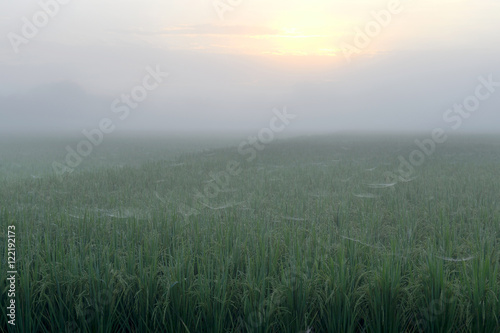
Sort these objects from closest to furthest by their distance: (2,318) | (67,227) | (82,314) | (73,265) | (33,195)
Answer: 1. (82,314)
2. (2,318)
3. (73,265)
4. (67,227)
5. (33,195)

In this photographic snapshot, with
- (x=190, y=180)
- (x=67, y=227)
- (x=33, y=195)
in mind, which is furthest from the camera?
(x=190, y=180)

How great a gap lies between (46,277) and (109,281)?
2.13 ft

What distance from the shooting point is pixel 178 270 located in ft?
11.0

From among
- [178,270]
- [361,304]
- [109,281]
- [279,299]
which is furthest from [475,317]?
[109,281]

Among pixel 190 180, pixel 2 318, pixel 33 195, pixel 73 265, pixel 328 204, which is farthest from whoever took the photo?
pixel 190 180

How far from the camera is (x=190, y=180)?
1123 centimetres

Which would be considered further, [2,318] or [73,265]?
[73,265]

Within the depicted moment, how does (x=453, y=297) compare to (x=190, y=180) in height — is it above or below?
below

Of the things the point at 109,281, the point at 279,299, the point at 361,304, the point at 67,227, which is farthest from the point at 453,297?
the point at 67,227

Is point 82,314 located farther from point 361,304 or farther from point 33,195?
point 33,195

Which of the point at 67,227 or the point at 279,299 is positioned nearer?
the point at 279,299

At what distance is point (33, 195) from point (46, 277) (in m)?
6.29

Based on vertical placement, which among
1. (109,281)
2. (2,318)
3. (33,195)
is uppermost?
(33,195)

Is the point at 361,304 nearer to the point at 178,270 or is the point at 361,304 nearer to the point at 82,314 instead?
the point at 178,270
